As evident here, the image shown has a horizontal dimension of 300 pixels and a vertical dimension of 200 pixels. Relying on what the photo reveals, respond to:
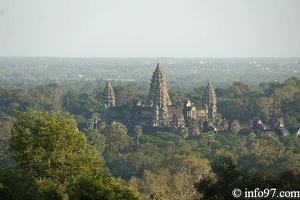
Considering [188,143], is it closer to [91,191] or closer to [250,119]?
[250,119]

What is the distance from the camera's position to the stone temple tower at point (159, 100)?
275ft

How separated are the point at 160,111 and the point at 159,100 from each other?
5.71 feet

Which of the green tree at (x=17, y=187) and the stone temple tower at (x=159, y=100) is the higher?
the green tree at (x=17, y=187)

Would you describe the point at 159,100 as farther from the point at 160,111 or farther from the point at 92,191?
the point at 92,191

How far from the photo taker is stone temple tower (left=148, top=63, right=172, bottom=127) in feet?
275

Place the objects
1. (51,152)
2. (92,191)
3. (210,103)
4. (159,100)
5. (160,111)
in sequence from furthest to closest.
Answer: (210,103), (159,100), (160,111), (51,152), (92,191)

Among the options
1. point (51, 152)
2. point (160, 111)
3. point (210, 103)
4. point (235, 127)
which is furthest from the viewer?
point (210, 103)

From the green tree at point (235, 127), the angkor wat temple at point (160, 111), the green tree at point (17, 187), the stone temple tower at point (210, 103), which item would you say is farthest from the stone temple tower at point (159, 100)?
the green tree at point (17, 187)

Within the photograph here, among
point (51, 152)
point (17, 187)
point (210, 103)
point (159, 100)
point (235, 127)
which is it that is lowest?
point (235, 127)

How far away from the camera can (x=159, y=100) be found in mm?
85688

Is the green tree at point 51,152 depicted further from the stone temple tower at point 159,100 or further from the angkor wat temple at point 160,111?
the stone temple tower at point 159,100

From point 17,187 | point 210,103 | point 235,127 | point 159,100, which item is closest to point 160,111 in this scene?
point 159,100

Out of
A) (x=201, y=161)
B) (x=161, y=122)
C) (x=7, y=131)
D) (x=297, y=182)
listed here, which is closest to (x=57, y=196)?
(x=297, y=182)

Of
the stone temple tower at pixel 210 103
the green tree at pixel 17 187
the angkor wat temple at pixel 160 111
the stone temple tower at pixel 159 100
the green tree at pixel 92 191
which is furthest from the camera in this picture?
the stone temple tower at pixel 210 103
